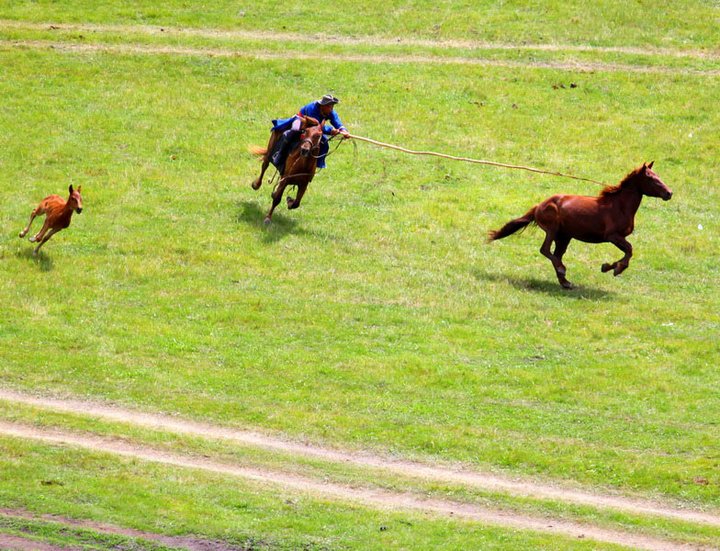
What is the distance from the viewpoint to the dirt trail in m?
17.0

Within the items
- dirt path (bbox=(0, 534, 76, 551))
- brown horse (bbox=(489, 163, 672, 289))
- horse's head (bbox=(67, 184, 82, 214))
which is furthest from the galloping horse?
dirt path (bbox=(0, 534, 76, 551))

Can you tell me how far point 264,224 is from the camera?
27.7m

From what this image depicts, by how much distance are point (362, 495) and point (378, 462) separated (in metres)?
1.26

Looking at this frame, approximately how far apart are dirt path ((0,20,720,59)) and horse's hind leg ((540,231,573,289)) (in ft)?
51.1

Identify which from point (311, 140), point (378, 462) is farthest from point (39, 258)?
point (378, 462)

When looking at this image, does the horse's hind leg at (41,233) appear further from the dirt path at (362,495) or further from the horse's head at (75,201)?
the dirt path at (362,495)

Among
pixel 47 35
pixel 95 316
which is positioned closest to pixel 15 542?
pixel 95 316

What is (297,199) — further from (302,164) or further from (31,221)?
(31,221)

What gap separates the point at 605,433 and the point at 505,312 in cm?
520

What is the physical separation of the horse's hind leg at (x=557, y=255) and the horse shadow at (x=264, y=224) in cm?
559

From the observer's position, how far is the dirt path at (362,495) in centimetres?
1597

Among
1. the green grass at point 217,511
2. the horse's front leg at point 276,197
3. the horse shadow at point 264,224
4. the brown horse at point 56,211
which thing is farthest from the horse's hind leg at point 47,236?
the green grass at point 217,511

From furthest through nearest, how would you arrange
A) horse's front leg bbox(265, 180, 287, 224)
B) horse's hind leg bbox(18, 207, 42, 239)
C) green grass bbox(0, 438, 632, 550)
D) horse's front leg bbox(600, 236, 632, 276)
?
horse's front leg bbox(265, 180, 287, 224), horse's front leg bbox(600, 236, 632, 276), horse's hind leg bbox(18, 207, 42, 239), green grass bbox(0, 438, 632, 550)

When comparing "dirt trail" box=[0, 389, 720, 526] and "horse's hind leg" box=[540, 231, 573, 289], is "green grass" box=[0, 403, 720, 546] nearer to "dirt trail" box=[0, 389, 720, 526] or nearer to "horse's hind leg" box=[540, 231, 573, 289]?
"dirt trail" box=[0, 389, 720, 526]
